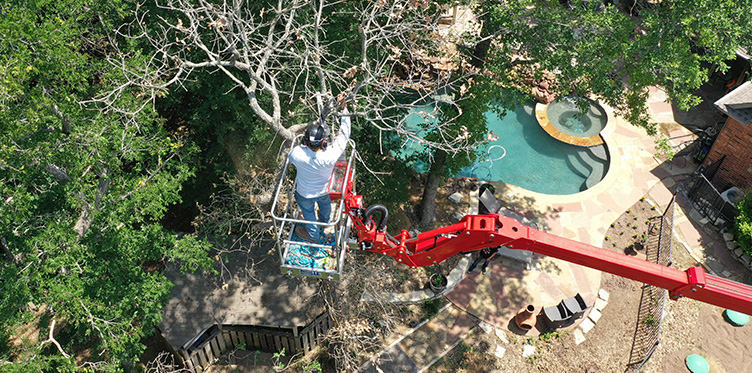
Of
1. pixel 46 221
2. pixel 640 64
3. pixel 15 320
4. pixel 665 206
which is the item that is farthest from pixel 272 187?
pixel 665 206

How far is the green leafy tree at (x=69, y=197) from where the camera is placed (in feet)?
32.3

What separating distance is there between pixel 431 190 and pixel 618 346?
6.74 metres

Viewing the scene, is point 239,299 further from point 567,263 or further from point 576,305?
point 567,263

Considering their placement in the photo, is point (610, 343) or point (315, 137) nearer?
point (315, 137)

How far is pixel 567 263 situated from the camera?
54.2 feet

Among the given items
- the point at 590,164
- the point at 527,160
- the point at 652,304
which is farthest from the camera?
the point at 527,160

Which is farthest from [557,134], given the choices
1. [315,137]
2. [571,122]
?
[315,137]

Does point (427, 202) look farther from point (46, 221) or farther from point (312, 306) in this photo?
point (46, 221)

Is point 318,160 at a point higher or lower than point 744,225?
higher

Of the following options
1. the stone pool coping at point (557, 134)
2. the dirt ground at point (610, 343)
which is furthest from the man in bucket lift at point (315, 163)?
the stone pool coping at point (557, 134)

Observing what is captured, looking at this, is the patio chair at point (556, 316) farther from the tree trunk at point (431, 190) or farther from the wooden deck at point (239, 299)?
the wooden deck at point (239, 299)

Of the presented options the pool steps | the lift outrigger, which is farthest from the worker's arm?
the pool steps

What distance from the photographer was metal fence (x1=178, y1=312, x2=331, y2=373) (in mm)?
13586

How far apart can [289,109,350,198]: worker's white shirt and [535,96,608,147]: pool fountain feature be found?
543 inches
